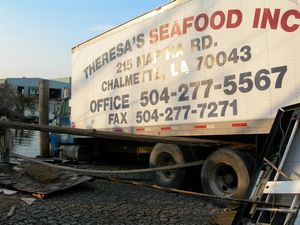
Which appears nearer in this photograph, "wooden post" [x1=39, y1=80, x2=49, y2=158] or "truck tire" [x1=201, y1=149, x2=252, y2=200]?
"truck tire" [x1=201, y1=149, x2=252, y2=200]

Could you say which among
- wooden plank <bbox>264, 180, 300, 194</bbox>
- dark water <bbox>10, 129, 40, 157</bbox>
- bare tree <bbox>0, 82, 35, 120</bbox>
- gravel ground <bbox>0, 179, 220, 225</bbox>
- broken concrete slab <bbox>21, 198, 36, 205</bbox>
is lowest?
gravel ground <bbox>0, 179, 220, 225</bbox>

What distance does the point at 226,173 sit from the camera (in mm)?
7852

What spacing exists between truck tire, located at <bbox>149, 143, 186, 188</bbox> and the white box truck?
0.02 metres

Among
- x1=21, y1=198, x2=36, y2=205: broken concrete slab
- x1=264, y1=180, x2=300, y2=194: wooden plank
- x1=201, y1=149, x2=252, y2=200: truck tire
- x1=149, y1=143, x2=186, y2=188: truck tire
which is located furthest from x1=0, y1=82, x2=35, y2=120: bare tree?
x1=264, y1=180, x2=300, y2=194: wooden plank

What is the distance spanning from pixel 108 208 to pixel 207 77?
9.59 ft

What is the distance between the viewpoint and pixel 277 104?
6891 millimetres

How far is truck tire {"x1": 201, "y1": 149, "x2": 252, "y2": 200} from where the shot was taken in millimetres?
7328

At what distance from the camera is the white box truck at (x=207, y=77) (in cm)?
699

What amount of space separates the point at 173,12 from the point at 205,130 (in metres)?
2.50

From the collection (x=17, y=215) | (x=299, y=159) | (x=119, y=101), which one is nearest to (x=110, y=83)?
(x=119, y=101)

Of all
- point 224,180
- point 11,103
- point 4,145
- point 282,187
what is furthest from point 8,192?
point 11,103

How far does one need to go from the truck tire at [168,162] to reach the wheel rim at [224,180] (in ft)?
3.24

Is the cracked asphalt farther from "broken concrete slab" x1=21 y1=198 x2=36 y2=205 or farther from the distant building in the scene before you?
the distant building

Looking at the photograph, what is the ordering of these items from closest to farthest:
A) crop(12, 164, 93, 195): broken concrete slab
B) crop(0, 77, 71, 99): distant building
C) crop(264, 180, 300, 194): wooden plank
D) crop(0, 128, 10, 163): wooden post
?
crop(264, 180, 300, 194): wooden plank
crop(12, 164, 93, 195): broken concrete slab
crop(0, 128, 10, 163): wooden post
crop(0, 77, 71, 99): distant building
